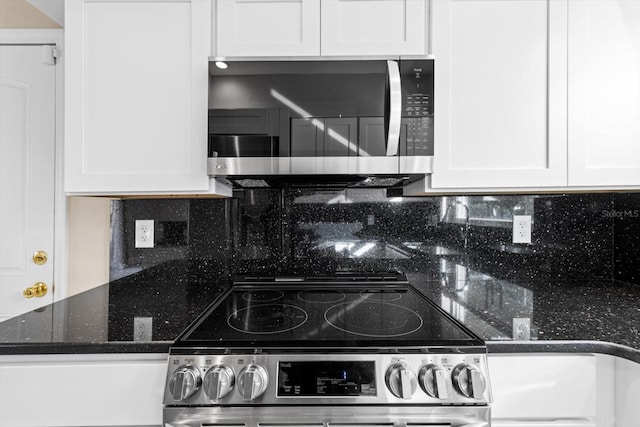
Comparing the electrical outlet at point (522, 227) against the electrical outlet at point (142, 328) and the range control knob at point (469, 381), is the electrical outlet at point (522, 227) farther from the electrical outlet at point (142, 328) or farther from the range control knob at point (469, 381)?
Answer: the electrical outlet at point (142, 328)

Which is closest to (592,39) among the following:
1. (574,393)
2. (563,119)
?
(563,119)

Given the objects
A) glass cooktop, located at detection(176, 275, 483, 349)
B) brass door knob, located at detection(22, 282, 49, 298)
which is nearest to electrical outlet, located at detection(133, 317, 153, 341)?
glass cooktop, located at detection(176, 275, 483, 349)

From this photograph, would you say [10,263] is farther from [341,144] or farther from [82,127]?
[341,144]

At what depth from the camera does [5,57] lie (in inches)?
68.6

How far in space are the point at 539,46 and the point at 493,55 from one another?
0.18m

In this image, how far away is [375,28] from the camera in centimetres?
132

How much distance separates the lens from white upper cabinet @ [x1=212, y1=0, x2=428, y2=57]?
4.31 ft

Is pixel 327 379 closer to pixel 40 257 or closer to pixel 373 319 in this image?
pixel 373 319

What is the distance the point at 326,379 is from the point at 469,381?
0.37 meters

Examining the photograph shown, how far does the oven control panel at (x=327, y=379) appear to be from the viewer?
89 cm

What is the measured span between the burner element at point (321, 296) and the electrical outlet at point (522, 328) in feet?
1.96

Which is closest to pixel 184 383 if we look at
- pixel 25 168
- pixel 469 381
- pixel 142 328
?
pixel 142 328

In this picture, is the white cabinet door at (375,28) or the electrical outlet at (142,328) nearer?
the electrical outlet at (142,328)

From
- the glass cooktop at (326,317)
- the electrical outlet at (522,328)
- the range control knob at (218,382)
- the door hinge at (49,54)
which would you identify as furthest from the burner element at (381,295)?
the door hinge at (49,54)
